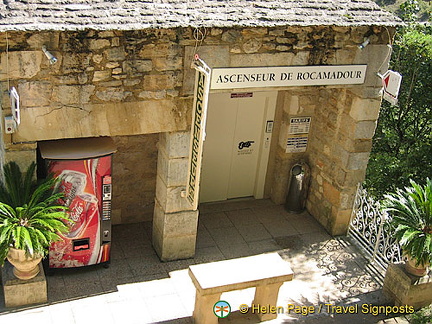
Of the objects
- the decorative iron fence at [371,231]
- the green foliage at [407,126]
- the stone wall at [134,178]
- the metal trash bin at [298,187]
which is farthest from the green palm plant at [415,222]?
the stone wall at [134,178]

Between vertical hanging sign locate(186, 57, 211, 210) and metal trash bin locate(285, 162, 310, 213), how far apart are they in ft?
8.79

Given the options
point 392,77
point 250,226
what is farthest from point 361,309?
point 392,77

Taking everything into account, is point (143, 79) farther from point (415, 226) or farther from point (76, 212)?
point (415, 226)

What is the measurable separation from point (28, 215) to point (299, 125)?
192 inches

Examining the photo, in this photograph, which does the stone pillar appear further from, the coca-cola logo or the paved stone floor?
the coca-cola logo

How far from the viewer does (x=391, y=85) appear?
8.34m

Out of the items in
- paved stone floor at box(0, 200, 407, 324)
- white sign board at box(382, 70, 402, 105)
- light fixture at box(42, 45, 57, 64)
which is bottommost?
paved stone floor at box(0, 200, 407, 324)

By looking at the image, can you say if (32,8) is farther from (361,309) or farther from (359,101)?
(361,309)

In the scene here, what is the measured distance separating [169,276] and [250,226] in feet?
6.49

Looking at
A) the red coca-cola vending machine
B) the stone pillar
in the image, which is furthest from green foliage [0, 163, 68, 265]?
the stone pillar

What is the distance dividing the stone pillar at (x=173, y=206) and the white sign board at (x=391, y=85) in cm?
292

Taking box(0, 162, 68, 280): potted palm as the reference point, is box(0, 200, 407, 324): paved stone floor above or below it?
below

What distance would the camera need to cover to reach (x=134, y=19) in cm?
696

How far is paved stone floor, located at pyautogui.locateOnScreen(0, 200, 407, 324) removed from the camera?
7594 millimetres
